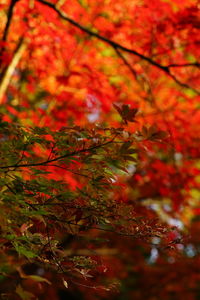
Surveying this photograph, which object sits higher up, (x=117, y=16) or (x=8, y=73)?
(x=117, y=16)

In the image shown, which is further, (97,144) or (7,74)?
(7,74)

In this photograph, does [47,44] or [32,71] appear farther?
[32,71]

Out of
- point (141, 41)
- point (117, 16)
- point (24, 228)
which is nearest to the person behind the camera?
point (24, 228)

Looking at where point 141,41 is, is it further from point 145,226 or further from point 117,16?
point 145,226

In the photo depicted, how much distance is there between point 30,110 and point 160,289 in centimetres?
564

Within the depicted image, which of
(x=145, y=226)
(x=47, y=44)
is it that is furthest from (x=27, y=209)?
(x=47, y=44)

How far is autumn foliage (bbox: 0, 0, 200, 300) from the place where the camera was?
6.63ft

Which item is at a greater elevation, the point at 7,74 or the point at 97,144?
the point at 97,144

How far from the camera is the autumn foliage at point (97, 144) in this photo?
6.63 feet

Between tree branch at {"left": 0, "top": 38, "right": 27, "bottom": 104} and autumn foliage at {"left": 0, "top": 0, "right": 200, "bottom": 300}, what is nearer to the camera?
autumn foliage at {"left": 0, "top": 0, "right": 200, "bottom": 300}

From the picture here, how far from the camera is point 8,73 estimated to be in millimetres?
5488

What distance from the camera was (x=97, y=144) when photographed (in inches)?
79.3

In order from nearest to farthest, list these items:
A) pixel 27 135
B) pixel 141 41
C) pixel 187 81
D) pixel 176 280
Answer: pixel 27 135
pixel 141 41
pixel 187 81
pixel 176 280

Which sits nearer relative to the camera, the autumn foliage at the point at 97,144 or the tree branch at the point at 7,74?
the autumn foliage at the point at 97,144
